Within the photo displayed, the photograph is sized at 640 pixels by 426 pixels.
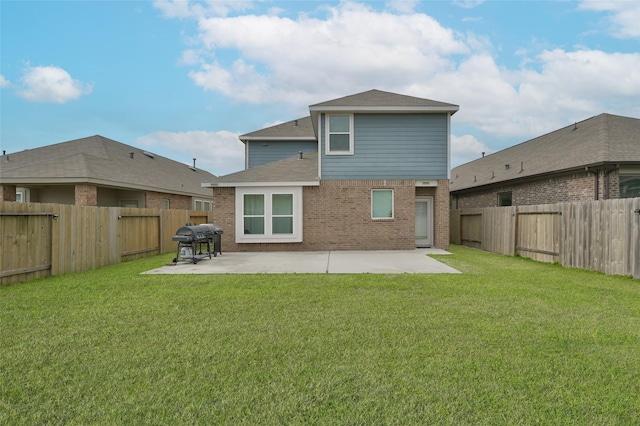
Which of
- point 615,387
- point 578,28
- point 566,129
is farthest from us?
point 566,129

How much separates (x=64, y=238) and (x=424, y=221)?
41.0ft

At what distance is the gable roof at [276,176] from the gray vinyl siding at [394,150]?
790mm

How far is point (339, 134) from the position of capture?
14.6 m

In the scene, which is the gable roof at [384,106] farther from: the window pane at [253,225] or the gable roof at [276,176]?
the window pane at [253,225]

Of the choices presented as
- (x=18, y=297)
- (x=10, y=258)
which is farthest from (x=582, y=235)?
(x=10, y=258)

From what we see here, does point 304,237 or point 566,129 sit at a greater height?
point 566,129

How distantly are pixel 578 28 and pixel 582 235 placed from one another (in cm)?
880

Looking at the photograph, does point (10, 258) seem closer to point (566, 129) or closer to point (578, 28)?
point (578, 28)

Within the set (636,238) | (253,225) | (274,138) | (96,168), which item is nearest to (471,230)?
(636,238)

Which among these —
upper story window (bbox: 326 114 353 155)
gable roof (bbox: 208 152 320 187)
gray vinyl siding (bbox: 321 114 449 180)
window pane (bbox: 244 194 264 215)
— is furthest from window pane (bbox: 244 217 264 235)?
upper story window (bbox: 326 114 353 155)

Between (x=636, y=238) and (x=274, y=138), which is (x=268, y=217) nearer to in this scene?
(x=274, y=138)

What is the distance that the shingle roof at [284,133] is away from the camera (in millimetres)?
19969

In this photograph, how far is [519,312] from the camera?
541cm

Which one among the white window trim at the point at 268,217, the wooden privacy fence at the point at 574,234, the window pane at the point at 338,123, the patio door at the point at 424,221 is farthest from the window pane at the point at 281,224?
the wooden privacy fence at the point at 574,234
